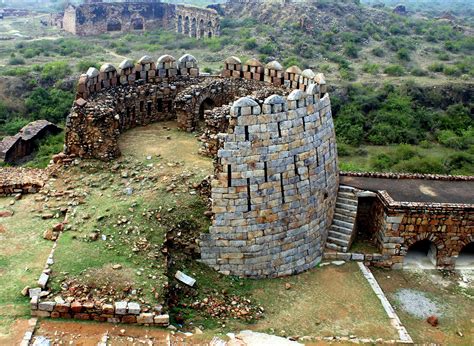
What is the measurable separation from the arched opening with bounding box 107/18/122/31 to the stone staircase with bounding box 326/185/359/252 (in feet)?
171

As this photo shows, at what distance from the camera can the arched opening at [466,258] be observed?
14.1m

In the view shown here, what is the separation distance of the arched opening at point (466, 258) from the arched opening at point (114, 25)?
175 feet

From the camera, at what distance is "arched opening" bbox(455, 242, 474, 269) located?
14.1 meters

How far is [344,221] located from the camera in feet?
45.7

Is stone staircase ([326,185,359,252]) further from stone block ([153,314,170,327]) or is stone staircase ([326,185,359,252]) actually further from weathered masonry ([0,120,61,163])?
weathered masonry ([0,120,61,163])

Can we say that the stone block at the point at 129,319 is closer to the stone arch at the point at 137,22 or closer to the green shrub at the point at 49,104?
the green shrub at the point at 49,104

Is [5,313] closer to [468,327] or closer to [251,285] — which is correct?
[251,285]

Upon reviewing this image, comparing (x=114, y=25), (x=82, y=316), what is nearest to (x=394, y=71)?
(x=114, y=25)

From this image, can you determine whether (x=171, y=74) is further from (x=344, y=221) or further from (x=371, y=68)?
(x=371, y=68)

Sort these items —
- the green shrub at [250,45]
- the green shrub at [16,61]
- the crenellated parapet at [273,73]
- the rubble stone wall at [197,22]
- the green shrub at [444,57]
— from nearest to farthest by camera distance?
the crenellated parapet at [273,73], the green shrub at [16,61], the green shrub at [250,45], the green shrub at [444,57], the rubble stone wall at [197,22]

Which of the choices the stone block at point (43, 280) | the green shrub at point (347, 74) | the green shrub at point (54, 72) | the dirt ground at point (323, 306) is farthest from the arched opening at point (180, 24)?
the stone block at point (43, 280)

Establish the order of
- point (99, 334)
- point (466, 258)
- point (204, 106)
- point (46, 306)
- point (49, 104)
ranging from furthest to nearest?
point (49, 104) → point (204, 106) → point (466, 258) → point (46, 306) → point (99, 334)

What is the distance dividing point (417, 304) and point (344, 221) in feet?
9.00

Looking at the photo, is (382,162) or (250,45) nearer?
(382,162)
